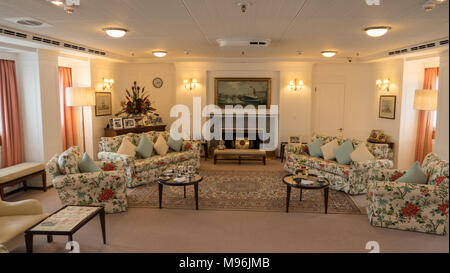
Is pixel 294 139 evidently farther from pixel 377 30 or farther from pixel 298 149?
pixel 377 30

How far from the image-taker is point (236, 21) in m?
4.47

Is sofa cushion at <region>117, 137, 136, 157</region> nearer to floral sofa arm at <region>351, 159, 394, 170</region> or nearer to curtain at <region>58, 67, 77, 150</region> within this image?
curtain at <region>58, 67, 77, 150</region>

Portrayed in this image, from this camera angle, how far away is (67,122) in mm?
7629

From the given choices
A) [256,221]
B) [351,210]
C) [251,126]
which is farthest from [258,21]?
[251,126]

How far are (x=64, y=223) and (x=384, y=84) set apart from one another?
7742 millimetres

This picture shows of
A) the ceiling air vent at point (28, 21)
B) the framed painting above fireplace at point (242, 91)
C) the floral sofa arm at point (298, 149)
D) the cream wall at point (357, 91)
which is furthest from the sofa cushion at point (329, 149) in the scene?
the ceiling air vent at point (28, 21)

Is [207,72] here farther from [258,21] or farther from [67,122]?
[258,21]

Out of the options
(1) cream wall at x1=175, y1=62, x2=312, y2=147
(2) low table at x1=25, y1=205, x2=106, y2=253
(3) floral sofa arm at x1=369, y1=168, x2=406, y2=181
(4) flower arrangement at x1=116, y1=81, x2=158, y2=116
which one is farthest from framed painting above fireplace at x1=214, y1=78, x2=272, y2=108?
(2) low table at x1=25, y1=205, x2=106, y2=253

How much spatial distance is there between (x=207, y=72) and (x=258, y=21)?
4866mm

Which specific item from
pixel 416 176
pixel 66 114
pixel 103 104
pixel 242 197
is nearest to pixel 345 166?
pixel 416 176

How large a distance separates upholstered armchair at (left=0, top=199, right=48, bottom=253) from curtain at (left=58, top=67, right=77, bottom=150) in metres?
4.12

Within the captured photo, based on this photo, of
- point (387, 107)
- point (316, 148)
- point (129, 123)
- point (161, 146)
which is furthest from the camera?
point (129, 123)

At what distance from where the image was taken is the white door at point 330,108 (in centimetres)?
908

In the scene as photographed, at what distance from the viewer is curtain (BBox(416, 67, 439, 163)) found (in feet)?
23.4
